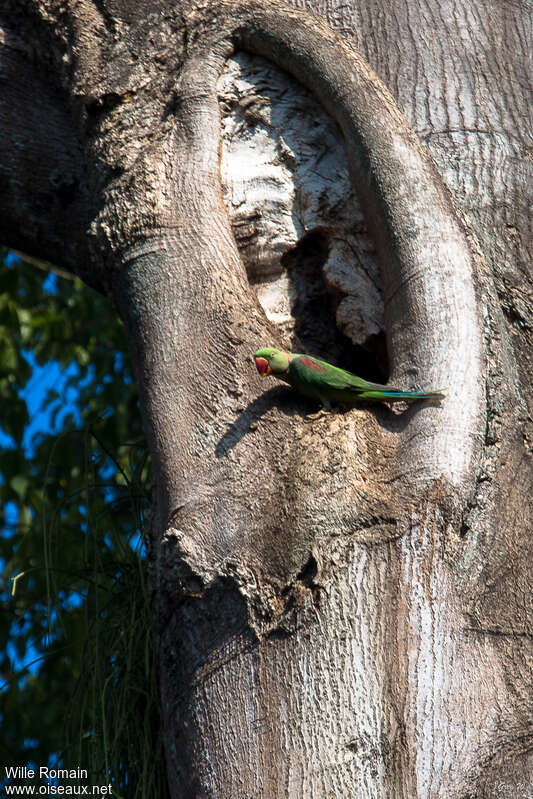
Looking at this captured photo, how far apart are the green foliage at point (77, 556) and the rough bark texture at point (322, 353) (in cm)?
43

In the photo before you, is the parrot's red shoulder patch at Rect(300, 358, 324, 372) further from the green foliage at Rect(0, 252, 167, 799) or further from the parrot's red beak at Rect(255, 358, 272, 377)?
the green foliage at Rect(0, 252, 167, 799)

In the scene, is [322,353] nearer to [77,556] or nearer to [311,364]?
[311,364]

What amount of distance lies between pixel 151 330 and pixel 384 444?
0.54m

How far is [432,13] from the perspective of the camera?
82.0 inches

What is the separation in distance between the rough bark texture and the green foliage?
1.42 ft

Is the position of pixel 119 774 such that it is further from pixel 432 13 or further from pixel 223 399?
pixel 432 13

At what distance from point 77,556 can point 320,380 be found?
1845 millimetres

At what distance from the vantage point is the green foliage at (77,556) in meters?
1.90

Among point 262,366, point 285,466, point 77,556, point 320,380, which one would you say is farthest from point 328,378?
point 77,556

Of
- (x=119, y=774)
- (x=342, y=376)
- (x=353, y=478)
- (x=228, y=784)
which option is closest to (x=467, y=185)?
(x=342, y=376)

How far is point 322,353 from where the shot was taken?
2.00m

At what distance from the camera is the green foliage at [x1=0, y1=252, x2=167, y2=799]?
1899mm

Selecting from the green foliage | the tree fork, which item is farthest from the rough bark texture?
the green foliage

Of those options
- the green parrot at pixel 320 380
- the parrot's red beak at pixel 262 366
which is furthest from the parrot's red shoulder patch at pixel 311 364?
the parrot's red beak at pixel 262 366
